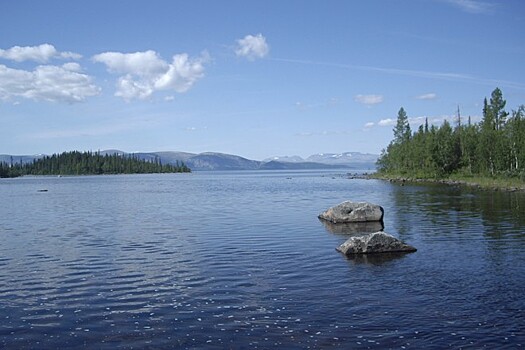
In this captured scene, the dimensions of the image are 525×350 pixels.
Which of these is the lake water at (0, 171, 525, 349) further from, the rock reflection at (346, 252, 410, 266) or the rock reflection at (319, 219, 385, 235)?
the rock reflection at (319, 219, 385, 235)

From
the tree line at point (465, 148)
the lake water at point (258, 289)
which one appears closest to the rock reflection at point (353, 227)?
the lake water at point (258, 289)

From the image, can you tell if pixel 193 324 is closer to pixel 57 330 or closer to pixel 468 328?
pixel 57 330

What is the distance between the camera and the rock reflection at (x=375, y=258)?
26.2 meters

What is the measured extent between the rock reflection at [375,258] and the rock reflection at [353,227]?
960cm

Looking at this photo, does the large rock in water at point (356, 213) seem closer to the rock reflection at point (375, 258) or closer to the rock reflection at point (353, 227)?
the rock reflection at point (353, 227)

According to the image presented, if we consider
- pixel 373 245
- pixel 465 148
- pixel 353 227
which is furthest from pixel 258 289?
pixel 465 148

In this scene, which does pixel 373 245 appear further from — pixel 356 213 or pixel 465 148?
pixel 465 148

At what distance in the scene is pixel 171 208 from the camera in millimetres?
63688

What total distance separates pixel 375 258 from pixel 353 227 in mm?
14277

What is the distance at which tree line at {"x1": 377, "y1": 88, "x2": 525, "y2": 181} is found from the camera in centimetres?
9669

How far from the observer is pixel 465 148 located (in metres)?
120

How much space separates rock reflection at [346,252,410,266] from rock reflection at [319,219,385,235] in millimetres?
9597

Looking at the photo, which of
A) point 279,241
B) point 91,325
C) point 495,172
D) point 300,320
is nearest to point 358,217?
point 279,241

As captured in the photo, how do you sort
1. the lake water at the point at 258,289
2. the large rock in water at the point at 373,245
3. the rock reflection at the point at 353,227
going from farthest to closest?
the rock reflection at the point at 353,227 < the large rock in water at the point at 373,245 < the lake water at the point at 258,289
